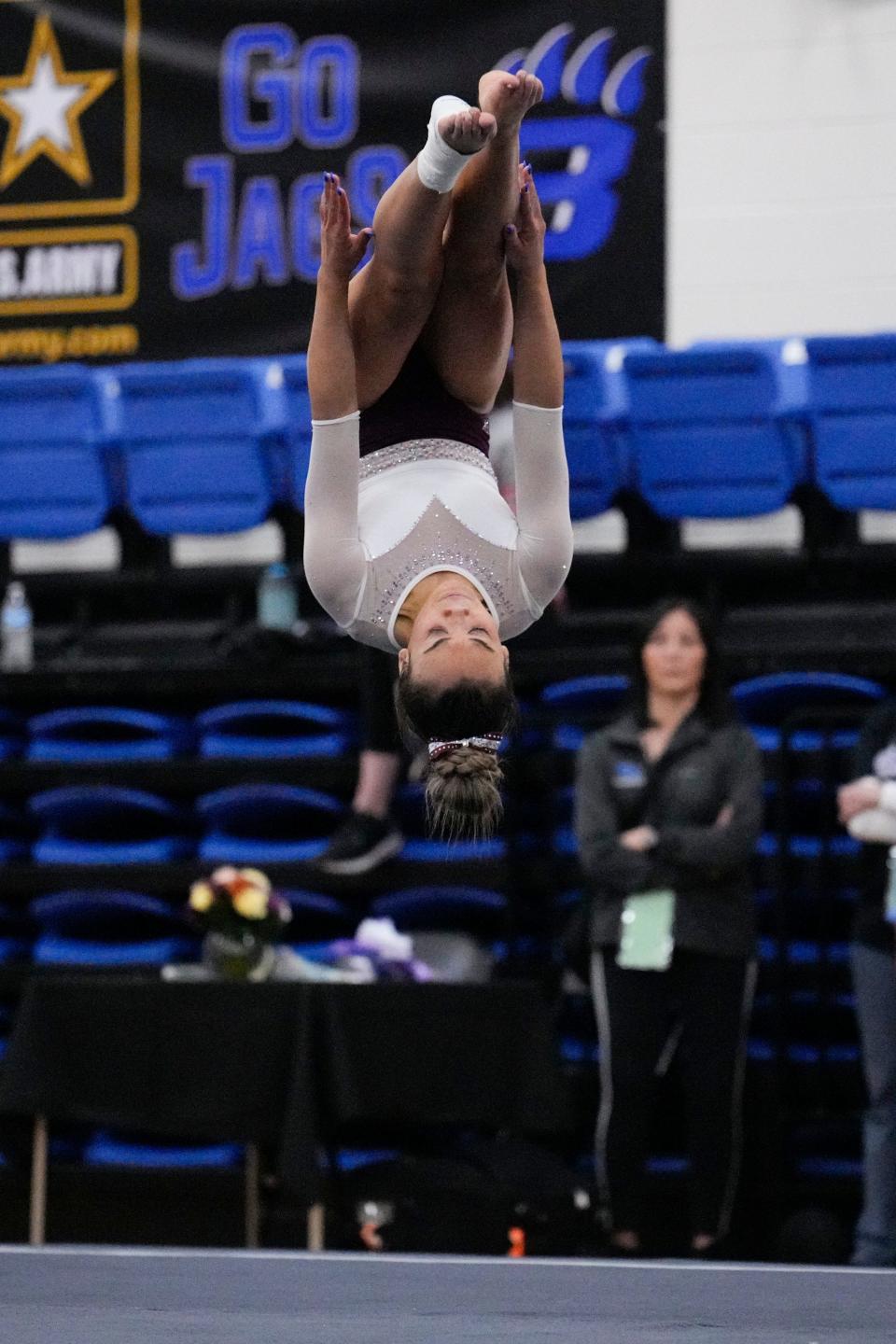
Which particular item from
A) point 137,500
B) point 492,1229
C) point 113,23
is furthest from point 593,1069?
point 113,23

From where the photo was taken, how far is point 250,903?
4836 mm

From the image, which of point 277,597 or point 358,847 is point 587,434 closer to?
point 277,597

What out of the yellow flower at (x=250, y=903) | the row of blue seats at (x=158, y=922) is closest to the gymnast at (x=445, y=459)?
the yellow flower at (x=250, y=903)

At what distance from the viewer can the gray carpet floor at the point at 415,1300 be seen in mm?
2400

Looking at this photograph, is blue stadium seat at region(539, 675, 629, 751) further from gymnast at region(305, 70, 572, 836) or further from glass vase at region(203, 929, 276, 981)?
gymnast at region(305, 70, 572, 836)

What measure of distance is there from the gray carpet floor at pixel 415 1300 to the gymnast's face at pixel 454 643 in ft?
3.23

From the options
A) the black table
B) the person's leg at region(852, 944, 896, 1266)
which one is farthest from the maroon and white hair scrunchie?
the person's leg at region(852, 944, 896, 1266)

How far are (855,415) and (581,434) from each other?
2.48ft

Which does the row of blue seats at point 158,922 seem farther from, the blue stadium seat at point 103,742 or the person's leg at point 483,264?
the person's leg at point 483,264

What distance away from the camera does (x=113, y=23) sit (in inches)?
266

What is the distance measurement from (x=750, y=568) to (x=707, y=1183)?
6.32 ft

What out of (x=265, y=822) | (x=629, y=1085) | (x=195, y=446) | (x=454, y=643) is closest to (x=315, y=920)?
(x=265, y=822)

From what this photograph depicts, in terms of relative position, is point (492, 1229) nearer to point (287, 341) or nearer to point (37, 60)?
point (287, 341)

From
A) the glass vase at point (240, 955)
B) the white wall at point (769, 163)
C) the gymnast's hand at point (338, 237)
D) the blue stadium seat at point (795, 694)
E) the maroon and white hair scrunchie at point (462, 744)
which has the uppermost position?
the white wall at point (769, 163)
